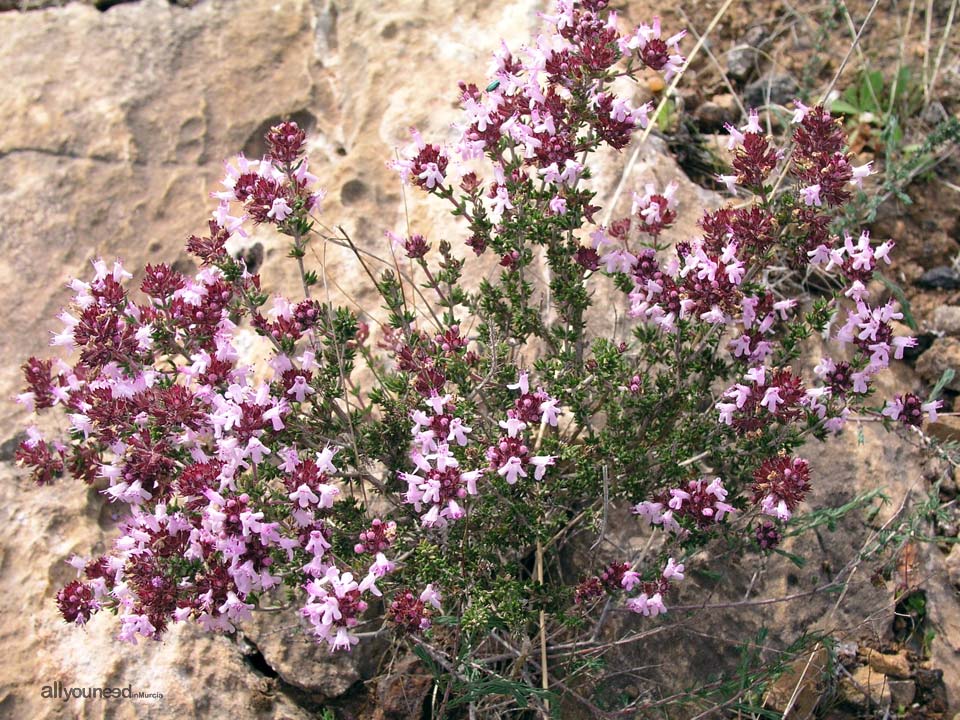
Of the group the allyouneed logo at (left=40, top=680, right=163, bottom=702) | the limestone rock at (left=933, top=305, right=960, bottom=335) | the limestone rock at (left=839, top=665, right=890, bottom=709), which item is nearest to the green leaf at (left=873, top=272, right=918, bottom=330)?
the limestone rock at (left=933, top=305, right=960, bottom=335)

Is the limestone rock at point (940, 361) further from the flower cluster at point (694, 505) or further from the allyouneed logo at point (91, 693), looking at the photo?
the allyouneed logo at point (91, 693)

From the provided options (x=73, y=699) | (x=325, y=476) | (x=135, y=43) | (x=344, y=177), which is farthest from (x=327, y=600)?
(x=135, y=43)

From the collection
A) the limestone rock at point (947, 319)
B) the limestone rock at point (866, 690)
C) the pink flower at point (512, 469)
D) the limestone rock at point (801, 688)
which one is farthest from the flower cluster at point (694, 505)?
the limestone rock at point (947, 319)

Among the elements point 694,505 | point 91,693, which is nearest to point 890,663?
point 694,505

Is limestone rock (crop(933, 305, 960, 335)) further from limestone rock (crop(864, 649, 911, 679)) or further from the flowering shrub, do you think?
limestone rock (crop(864, 649, 911, 679))

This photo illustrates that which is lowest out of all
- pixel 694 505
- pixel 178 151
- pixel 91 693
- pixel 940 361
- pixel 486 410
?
pixel 91 693

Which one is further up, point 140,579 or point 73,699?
point 140,579

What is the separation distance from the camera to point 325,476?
354cm

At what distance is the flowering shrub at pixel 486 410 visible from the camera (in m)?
3.51

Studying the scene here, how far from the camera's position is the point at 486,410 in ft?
14.1

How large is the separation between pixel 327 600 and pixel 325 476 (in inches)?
19.0

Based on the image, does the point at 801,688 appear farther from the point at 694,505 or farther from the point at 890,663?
the point at 694,505

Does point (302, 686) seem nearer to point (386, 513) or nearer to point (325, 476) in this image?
point (386, 513)

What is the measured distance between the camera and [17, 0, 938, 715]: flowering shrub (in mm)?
3514
